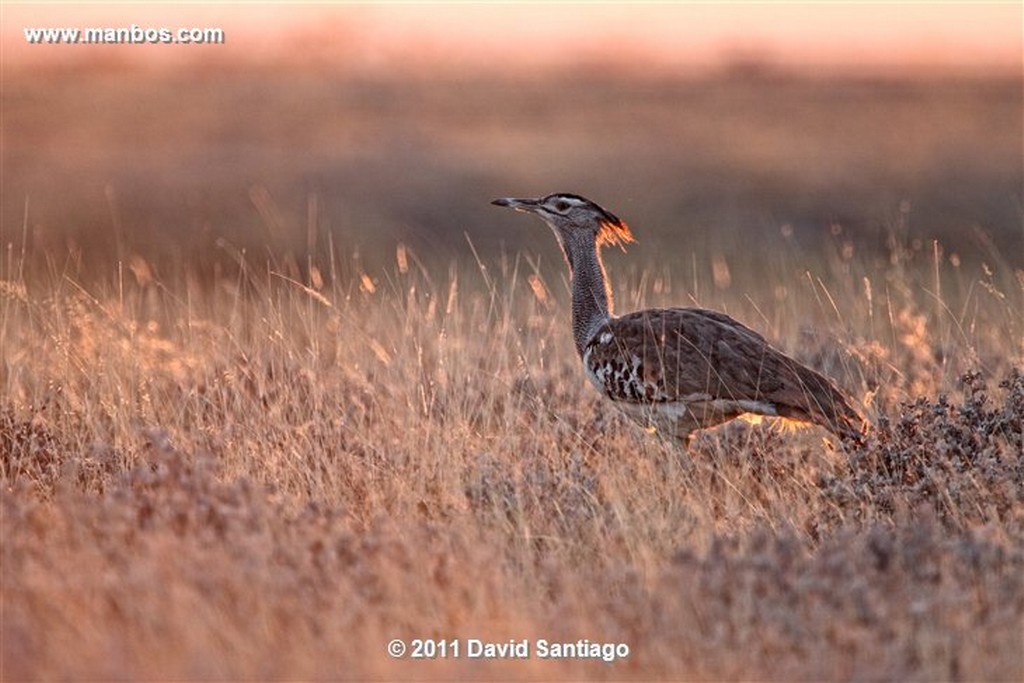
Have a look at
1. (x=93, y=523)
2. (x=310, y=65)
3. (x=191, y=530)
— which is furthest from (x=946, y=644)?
(x=310, y=65)

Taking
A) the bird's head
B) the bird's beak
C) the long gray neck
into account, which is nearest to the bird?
the long gray neck

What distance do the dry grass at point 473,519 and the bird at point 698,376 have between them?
0.62 ft

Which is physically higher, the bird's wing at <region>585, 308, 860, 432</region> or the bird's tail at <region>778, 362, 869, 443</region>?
the bird's wing at <region>585, 308, 860, 432</region>

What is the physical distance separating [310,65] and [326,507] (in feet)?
68.7

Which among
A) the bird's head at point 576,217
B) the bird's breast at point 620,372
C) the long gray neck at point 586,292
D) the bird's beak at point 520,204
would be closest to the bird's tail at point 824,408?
the bird's breast at point 620,372

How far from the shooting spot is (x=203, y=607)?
4418mm

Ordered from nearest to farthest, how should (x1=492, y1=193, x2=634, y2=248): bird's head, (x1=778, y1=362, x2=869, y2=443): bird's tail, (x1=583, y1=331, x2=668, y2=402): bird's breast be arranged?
(x1=778, y1=362, x2=869, y2=443): bird's tail < (x1=583, y1=331, x2=668, y2=402): bird's breast < (x1=492, y1=193, x2=634, y2=248): bird's head

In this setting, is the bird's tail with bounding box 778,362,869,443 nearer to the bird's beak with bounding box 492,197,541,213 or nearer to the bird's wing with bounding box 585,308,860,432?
the bird's wing with bounding box 585,308,860,432

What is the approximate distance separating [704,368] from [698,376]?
4cm

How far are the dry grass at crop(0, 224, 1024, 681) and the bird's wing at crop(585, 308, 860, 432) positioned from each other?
267 mm

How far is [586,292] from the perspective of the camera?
269 inches

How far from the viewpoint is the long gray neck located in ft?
22.3

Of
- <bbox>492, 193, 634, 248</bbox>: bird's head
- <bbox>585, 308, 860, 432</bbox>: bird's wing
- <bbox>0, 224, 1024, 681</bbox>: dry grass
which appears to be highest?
<bbox>492, 193, 634, 248</bbox>: bird's head

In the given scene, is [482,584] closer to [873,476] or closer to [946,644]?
[946,644]
